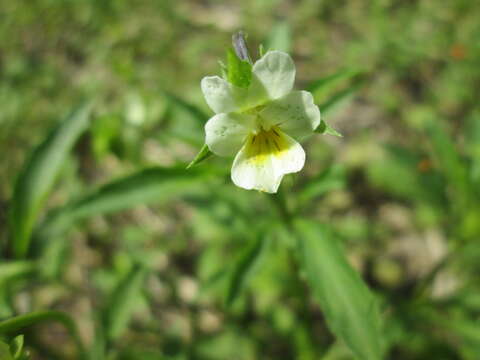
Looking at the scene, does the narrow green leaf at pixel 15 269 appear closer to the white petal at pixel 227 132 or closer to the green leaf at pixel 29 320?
the green leaf at pixel 29 320

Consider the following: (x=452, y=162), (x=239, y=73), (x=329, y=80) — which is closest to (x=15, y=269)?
(x=239, y=73)

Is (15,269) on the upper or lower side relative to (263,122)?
lower

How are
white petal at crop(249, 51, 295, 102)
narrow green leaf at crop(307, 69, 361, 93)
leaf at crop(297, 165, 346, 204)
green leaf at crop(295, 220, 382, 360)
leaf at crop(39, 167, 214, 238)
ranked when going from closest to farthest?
white petal at crop(249, 51, 295, 102), green leaf at crop(295, 220, 382, 360), narrow green leaf at crop(307, 69, 361, 93), leaf at crop(39, 167, 214, 238), leaf at crop(297, 165, 346, 204)

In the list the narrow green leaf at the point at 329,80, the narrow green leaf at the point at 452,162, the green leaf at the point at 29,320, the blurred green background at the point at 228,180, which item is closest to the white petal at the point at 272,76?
the blurred green background at the point at 228,180

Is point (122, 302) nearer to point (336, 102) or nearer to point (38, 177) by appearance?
point (38, 177)

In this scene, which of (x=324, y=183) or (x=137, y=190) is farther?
(x=324, y=183)

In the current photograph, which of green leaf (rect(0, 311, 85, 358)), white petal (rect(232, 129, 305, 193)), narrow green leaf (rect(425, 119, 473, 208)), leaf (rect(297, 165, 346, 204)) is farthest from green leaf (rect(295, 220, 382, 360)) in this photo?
green leaf (rect(0, 311, 85, 358))

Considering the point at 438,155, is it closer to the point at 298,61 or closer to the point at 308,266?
the point at 308,266

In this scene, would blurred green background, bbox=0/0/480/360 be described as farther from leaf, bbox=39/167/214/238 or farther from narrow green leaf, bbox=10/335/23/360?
narrow green leaf, bbox=10/335/23/360
